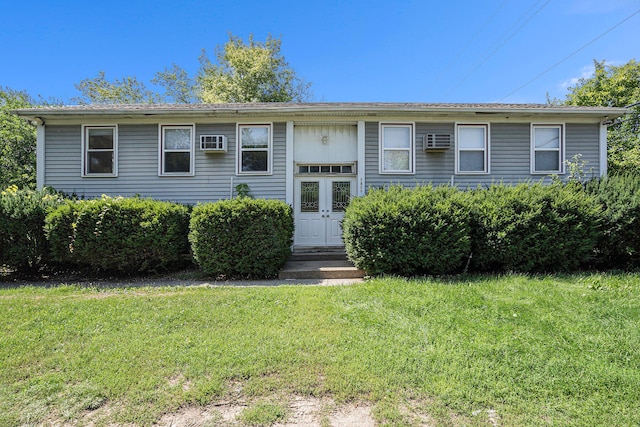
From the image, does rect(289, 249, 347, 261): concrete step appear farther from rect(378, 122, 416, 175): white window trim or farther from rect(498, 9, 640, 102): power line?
rect(498, 9, 640, 102): power line

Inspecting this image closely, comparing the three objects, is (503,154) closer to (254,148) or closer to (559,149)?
(559,149)

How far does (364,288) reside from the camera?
16.0 ft

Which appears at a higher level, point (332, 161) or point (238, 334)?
point (332, 161)

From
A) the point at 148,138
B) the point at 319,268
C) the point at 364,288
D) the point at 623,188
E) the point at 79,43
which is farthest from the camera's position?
the point at 79,43

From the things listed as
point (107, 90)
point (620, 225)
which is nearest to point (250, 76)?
point (107, 90)

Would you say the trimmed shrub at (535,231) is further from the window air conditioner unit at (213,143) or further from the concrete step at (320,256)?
the window air conditioner unit at (213,143)

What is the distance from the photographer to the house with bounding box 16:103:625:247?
812 cm

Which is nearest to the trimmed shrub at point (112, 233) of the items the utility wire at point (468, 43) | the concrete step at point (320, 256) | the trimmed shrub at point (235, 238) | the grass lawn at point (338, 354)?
the trimmed shrub at point (235, 238)

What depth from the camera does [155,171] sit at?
8.20 m

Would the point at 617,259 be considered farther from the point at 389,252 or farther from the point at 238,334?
the point at 238,334

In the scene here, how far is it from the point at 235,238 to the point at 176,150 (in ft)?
13.4

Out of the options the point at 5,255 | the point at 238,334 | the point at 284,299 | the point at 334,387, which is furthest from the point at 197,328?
the point at 5,255

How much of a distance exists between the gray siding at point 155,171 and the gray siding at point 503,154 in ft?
11.8

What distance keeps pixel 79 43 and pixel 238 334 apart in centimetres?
2047
